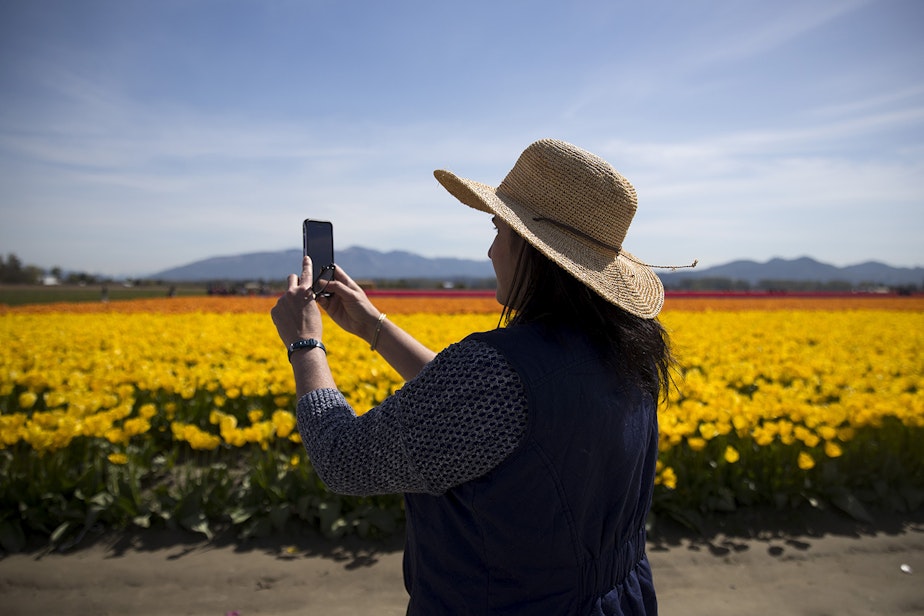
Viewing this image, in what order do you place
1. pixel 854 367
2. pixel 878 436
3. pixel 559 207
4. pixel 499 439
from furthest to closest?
pixel 854 367 < pixel 878 436 < pixel 559 207 < pixel 499 439

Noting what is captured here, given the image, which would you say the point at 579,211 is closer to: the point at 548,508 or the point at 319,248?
the point at 548,508

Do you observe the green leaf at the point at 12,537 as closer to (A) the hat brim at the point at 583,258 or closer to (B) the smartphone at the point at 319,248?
(B) the smartphone at the point at 319,248

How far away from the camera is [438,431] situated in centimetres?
108

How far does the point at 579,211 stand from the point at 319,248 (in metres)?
0.85

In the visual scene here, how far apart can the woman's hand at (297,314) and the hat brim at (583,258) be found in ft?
1.62

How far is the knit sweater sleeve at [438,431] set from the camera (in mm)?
1056

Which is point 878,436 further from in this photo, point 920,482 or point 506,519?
point 506,519

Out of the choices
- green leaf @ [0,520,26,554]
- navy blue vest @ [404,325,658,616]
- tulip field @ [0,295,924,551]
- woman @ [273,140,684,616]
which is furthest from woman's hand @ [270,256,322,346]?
green leaf @ [0,520,26,554]

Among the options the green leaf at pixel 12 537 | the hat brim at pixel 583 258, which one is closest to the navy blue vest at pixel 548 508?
the hat brim at pixel 583 258

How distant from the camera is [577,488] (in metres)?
1.13

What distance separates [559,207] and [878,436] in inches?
192

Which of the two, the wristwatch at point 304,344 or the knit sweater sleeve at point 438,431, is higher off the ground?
the wristwatch at point 304,344

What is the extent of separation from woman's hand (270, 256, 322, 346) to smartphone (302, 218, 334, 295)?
0.18 metres

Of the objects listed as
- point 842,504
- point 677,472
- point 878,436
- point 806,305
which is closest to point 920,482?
point 878,436
